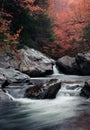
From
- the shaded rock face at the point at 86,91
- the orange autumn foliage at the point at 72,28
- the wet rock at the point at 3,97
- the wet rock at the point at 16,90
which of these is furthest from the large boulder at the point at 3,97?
the orange autumn foliage at the point at 72,28

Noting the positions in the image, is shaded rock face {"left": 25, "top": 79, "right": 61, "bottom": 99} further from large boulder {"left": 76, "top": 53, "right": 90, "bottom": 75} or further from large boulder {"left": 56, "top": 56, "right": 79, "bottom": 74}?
large boulder {"left": 56, "top": 56, "right": 79, "bottom": 74}

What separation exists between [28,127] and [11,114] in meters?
2.13

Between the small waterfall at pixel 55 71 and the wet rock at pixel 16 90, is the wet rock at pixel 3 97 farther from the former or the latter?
the small waterfall at pixel 55 71

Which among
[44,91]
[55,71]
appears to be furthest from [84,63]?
[44,91]

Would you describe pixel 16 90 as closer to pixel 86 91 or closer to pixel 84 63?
pixel 86 91

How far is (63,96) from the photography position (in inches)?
642

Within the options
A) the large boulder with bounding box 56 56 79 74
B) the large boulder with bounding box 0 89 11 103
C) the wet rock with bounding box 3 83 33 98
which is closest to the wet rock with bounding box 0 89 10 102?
the large boulder with bounding box 0 89 11 103

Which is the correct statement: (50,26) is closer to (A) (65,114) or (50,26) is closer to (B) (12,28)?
(B) (12,28)

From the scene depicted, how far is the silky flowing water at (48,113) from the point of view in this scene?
1059cm

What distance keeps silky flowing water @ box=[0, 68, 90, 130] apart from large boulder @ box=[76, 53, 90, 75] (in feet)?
30.9

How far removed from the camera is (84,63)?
85.4 ft

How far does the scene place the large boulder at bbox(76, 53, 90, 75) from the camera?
2594 centimetres

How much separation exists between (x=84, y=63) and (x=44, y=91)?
11.0 metres

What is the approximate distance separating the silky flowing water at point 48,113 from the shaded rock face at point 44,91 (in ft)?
1.04
